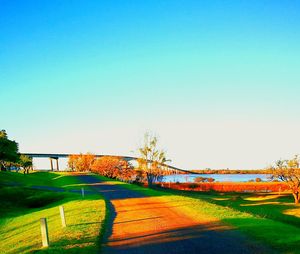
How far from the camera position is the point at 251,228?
47.2 ft

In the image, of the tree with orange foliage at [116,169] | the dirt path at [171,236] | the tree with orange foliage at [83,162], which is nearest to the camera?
the dirt path at [171,236]

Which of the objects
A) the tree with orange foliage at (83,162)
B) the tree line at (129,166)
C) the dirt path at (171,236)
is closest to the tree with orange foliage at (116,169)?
the tree line at (129,166)

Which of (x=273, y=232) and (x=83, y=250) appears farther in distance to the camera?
(x=273, y=232)

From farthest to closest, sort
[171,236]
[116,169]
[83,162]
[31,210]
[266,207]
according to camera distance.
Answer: [83,162] → [116,169] → [266,207] → [31,210] → [171,236]

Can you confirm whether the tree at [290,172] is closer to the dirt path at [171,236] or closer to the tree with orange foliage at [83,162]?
the dirt path at [171,236]

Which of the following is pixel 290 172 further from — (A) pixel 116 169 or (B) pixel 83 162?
(B) pixel 83 162

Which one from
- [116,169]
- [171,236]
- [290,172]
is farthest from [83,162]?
[171,236]

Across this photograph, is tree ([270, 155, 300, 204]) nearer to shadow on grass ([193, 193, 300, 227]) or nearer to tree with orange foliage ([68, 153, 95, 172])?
shadow on grass ([193, 193, 300, 227])

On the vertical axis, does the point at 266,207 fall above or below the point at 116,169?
below

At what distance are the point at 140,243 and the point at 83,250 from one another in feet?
7.66

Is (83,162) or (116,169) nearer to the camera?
(116,169)

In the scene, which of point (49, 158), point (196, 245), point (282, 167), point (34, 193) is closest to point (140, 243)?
point (196, 245)

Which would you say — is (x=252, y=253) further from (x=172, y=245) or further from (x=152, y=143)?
(x=152, y=143)

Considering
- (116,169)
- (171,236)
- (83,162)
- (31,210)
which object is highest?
(83,162)
